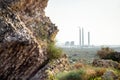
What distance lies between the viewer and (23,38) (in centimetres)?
1038

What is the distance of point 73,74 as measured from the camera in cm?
1306

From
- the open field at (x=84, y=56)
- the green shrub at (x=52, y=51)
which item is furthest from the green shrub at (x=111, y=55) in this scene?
the green shrub at (x=52, y=51)

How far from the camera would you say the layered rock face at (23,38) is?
10.3 meters

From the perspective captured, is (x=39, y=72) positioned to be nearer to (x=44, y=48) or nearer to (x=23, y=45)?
(x=44, y=48)

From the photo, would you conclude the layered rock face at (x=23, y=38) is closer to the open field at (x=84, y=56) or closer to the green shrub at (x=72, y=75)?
the green shrub at (x=72, y=75)

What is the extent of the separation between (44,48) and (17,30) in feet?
6.42

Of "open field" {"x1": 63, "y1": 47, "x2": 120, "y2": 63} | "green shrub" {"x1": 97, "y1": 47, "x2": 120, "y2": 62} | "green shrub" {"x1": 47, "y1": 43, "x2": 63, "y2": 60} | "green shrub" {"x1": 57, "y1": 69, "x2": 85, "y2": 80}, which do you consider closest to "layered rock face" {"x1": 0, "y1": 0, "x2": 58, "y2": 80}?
"green shrub" {"x1": 47, "y1": 43, "x2": 63, "y2": 60}

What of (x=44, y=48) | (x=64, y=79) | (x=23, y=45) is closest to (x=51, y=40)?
(x=44, y=48)

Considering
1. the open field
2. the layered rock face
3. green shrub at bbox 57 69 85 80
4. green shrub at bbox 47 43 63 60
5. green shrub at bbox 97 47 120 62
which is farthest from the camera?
the open field

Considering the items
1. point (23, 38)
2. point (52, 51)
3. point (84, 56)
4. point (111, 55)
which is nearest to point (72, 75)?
point (52, 51)

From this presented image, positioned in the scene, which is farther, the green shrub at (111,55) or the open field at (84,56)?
the open field at (84,56)

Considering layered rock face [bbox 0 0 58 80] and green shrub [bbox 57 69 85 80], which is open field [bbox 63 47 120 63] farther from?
layered rock face [bbox 0 0 58 80]

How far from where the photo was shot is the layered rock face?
1031 centimetres

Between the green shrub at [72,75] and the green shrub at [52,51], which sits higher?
the green shrub at [52,51]
